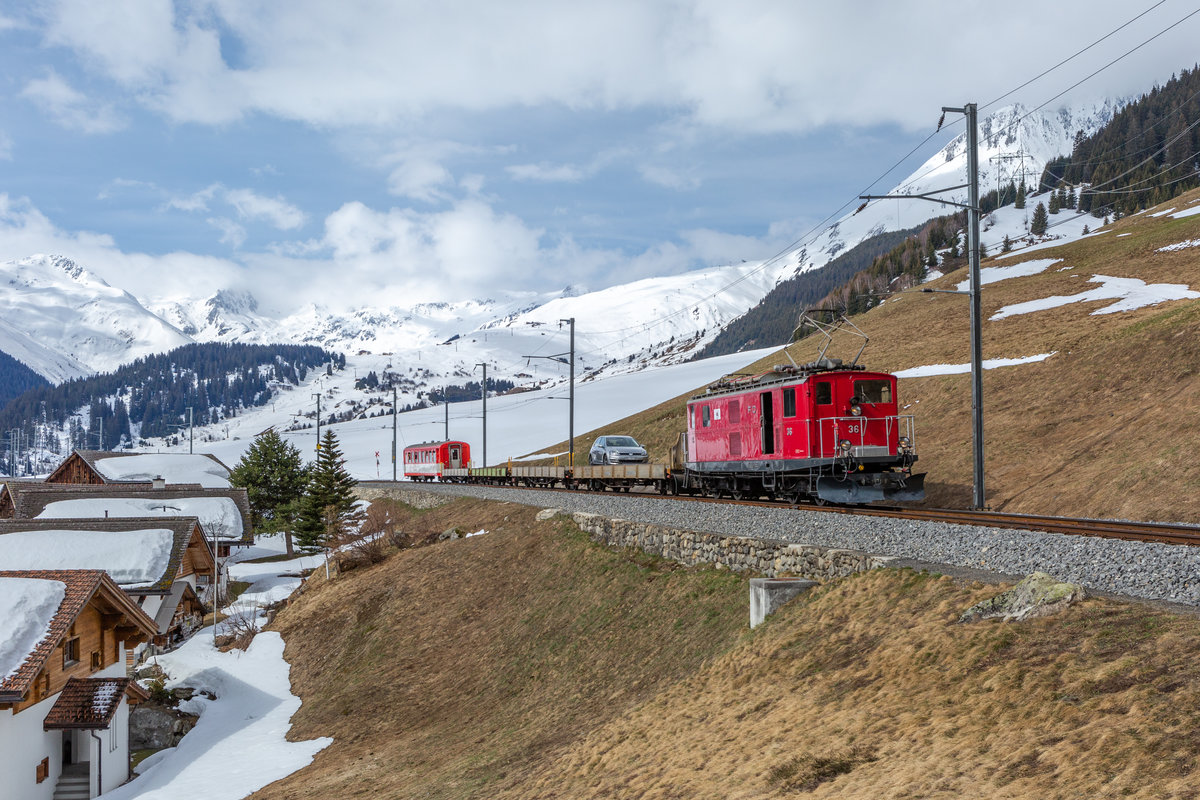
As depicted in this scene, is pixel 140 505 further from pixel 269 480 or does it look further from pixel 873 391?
pixel 873 391

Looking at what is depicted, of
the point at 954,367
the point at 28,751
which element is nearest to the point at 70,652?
the point at 28,751

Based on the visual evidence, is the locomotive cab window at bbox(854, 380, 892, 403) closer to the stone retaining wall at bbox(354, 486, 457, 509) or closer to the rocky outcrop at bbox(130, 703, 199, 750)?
the rocky outcrop at bbox(130, 703, 199, 750)

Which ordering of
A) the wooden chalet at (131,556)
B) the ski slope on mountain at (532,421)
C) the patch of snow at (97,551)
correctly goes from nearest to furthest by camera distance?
1. the patch of snow at (97,551)
2. the wooden chalet at (131,556)
3. the ski slope on mountain at (532,421)

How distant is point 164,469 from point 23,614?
6757 cm

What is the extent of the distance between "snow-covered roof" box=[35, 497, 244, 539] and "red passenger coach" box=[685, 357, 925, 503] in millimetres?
44267

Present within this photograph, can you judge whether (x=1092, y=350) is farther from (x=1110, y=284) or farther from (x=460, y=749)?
(x=460, y=749)

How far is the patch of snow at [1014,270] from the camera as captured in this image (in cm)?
7612

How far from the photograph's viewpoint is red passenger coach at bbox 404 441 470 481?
76.3m

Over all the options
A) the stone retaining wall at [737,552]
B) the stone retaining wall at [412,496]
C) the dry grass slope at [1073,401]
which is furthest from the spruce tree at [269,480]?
the stone retaining wall at [737,552]

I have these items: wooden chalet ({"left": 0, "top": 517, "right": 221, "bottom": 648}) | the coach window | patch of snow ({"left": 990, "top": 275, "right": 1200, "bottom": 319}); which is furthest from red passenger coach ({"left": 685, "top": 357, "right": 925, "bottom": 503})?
patch of snow ({"left": 990, "top": 275, "right": 1200, "bottom": 319})

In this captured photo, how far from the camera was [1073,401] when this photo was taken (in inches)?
1407

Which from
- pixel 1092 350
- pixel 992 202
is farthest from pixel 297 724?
pixel 992 202

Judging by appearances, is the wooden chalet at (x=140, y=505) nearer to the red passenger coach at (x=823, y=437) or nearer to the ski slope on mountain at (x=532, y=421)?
the red passenger coach at (x=823, y=437)

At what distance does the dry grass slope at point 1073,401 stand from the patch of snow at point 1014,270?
753cm
